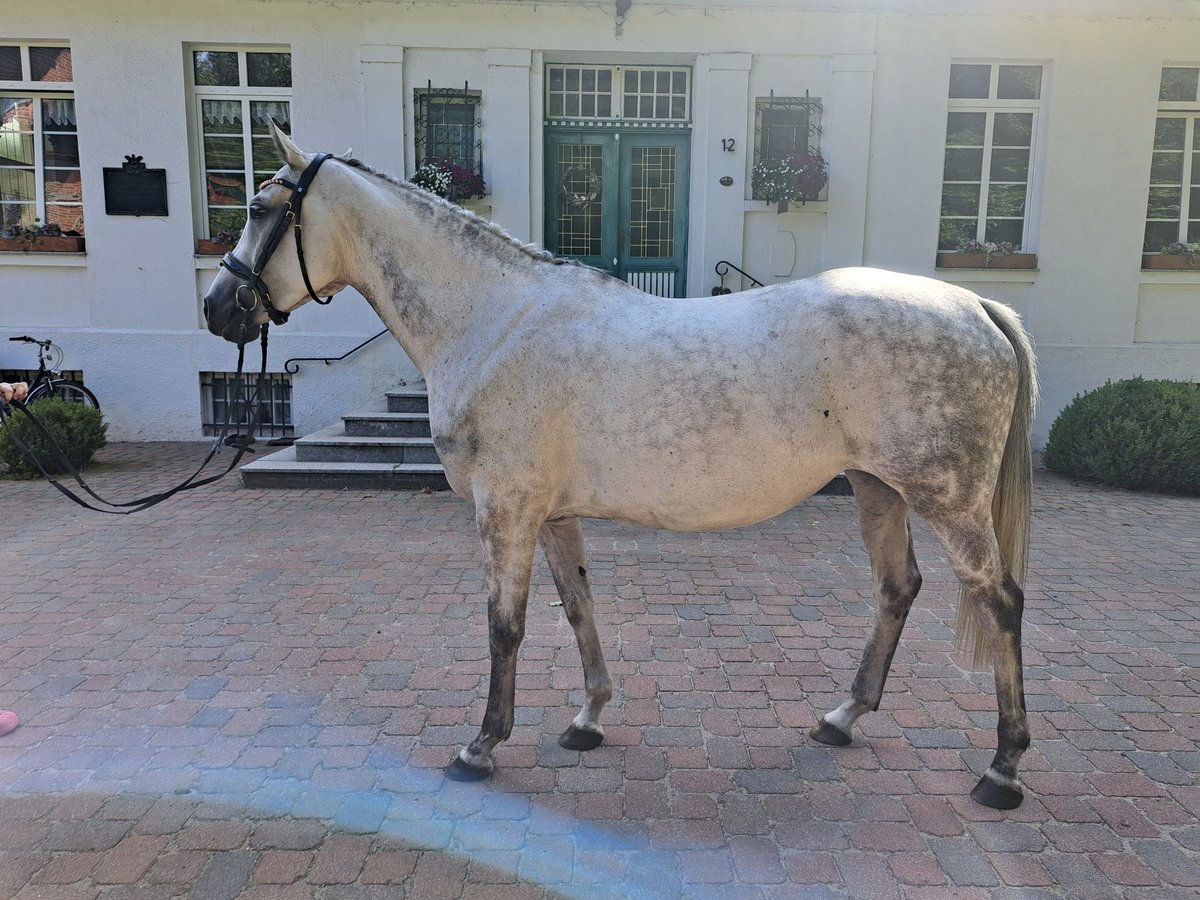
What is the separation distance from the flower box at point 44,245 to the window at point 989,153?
10967mm

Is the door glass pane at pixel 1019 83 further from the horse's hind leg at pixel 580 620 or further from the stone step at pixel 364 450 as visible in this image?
the horse's hind leg at pixel 580 620

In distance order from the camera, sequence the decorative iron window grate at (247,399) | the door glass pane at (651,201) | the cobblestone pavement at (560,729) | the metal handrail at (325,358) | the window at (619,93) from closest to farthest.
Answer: the cobblestone pavement at (560,729)
the metal handrail at (325,358)
the window at (619,93)
the door glass pane at (651,201)
the decorative iron window grate at (247,399)

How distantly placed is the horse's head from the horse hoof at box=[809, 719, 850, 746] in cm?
273

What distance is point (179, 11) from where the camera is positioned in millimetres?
9602

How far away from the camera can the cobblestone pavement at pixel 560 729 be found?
2586mm

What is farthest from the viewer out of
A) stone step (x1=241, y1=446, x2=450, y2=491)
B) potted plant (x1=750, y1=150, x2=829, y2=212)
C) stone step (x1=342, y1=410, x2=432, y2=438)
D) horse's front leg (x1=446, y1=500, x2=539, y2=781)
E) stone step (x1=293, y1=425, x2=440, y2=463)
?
potted plant (x1=750, y1=150, x2=829, y2=212)

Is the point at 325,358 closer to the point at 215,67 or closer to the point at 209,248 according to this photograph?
the point at 209,248

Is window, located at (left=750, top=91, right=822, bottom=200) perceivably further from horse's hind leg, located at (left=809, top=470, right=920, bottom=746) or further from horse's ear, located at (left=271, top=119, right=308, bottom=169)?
horse's ear, located at (left=271, top=119, right=308, bottom=169)

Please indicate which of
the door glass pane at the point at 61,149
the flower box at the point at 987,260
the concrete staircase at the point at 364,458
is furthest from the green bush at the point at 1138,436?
the door glass pane at the point at 61,149

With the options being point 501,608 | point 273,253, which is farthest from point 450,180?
point 501,608

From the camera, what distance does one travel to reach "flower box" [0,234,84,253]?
9.93 m

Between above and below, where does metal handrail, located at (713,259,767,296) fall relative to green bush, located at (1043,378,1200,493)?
above

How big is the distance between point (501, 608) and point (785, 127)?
864 cm

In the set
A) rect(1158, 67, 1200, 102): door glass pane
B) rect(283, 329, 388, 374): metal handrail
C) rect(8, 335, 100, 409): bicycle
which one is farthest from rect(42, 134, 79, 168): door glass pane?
rect(1158, 67, 1200, 102): door glass pane
